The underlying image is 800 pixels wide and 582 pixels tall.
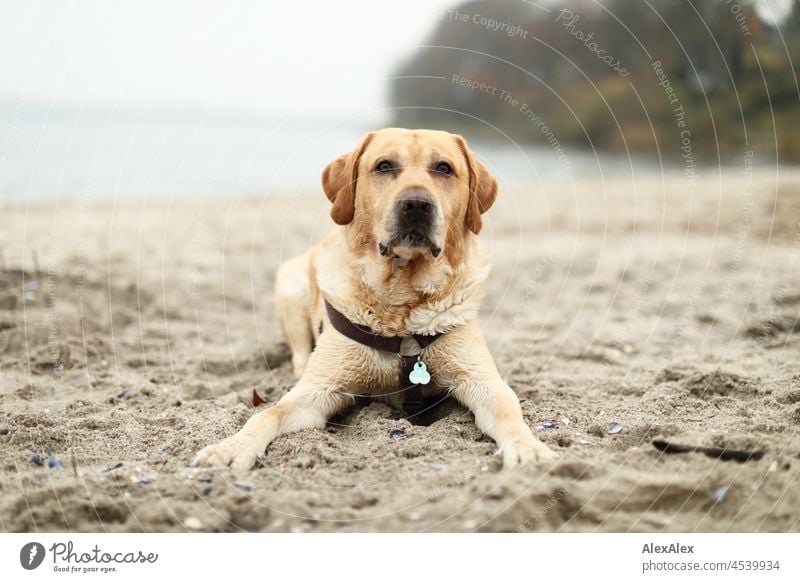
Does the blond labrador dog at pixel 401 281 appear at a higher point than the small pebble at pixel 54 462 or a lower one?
higher

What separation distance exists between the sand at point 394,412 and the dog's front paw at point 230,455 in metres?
0.12

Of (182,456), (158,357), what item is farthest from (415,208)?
(158,357)

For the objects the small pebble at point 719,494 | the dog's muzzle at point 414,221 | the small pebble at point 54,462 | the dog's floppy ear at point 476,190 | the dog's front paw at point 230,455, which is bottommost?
the small pebble at point 54,462

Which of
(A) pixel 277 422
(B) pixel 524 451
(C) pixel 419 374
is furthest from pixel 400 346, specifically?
(B) pixel 524 451

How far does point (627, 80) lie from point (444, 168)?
28.3m

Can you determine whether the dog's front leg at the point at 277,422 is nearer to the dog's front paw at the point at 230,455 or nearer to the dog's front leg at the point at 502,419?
the dog's front paw at the point at 230,455

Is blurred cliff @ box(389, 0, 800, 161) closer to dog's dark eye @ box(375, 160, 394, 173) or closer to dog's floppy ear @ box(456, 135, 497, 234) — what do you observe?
dog's floppy ear @ box(456, 135, 497, 234)

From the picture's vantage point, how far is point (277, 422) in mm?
4098

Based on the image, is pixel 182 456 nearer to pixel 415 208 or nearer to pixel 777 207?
pixel 415 208

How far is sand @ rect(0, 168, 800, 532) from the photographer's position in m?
3.25

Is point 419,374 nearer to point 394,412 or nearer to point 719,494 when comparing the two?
point 394,412

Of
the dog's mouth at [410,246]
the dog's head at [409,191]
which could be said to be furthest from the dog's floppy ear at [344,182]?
the dog's mouth at [410,246]

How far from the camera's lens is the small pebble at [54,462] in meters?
3.74

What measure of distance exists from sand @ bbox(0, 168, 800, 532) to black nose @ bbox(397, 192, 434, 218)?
1.32 meters
